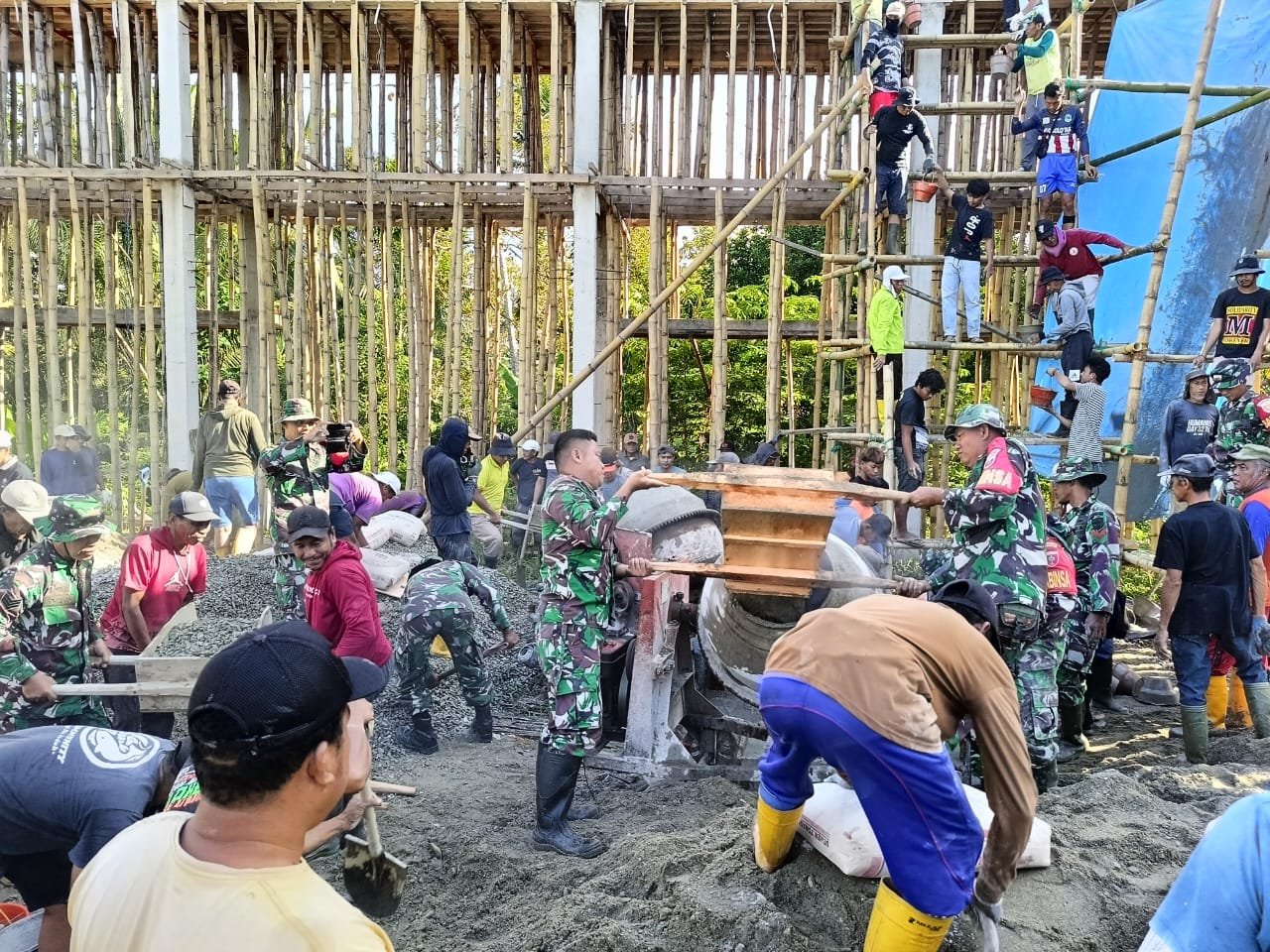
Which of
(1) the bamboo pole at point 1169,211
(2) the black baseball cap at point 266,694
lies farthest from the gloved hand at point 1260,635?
(2) the black baseball cap at point 266,694

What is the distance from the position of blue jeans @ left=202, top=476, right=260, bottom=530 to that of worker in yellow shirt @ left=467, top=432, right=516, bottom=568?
2.24 meters

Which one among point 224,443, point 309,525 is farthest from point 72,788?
point 224,443

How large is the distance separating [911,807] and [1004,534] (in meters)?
2.44

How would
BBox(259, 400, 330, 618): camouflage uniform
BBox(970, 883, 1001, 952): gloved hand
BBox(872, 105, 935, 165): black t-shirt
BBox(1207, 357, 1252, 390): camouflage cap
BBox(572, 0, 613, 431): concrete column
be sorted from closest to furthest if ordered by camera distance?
BBox(970, 883, 1001, 952): gloved hand < BBox(259, 400, 330, 618): camouflage uniform < BBox(1207, 357, 1252, 390): camouflage cap < BBox(872, 105, 935, 165): black t-shirt < BBox(572, 0, 613, 431): concrete column

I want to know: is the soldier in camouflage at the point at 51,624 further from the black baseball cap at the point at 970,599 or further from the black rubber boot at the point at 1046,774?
the black rubber boot at the point at 1046,774

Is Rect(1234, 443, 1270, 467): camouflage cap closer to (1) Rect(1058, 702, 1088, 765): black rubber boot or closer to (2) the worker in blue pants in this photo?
(1) Rect(1058, 702, 1088, 765): black rubber boot

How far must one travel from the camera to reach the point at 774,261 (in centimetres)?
1098

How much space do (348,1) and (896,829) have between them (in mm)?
11145

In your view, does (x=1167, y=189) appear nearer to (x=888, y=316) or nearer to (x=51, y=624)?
(x=888, y=316)

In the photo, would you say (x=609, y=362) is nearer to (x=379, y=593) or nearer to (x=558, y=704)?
(x=379, y=593)

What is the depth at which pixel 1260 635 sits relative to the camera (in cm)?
573

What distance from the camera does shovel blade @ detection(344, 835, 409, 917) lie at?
10.2ft

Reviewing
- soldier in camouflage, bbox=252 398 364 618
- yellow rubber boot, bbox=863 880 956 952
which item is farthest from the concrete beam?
yellow rubber boot, bbox=863 880 956 952

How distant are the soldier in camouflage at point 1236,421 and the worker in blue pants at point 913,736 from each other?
516cm
